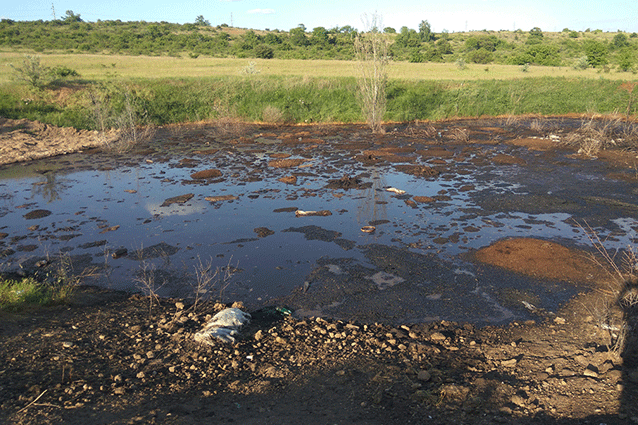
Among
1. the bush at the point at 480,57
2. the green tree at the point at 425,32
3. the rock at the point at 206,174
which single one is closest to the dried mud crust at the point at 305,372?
the rock at the point at 206,174

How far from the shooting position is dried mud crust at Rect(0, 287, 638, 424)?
3094 mm

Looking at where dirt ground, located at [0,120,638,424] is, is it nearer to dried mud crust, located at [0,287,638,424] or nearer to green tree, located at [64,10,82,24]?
dried mud crust, located at [0,287,638,424]

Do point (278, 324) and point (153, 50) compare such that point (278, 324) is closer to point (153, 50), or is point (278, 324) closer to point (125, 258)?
point (125, 258)

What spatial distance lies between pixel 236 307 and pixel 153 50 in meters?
47.1

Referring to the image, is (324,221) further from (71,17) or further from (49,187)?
(71,17)

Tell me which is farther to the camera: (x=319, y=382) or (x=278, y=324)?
(x=278, y=324)

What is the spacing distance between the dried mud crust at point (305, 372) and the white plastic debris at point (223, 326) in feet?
0.33

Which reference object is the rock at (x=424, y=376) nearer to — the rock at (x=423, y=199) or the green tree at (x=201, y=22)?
the rock at (x=423, y=199)

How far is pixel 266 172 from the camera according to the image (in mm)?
11602

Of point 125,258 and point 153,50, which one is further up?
point 153,50

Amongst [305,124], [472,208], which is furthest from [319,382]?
[305,124]

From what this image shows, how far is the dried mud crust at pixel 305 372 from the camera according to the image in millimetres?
3094

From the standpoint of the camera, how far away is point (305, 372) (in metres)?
3.66

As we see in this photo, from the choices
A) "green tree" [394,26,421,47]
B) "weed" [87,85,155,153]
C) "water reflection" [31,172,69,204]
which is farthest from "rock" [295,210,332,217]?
"green tree" [394,26,421,47]
